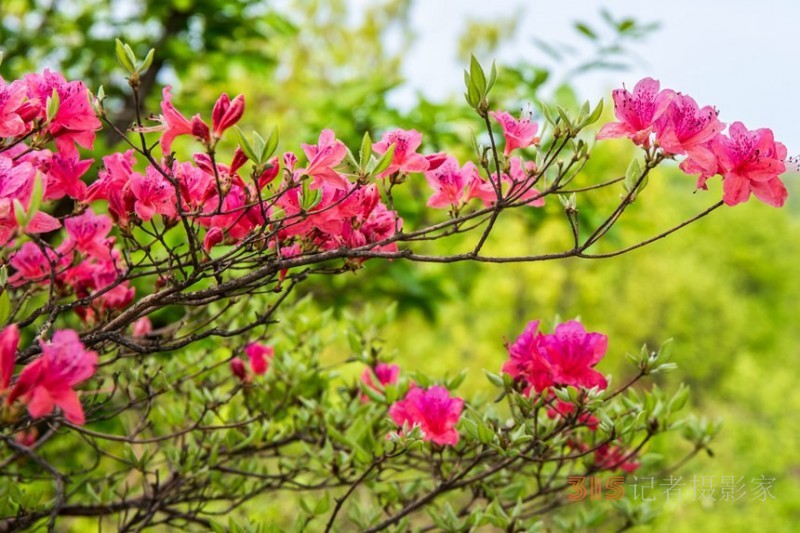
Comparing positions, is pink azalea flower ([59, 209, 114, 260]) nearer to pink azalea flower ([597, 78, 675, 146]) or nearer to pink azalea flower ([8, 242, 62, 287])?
pink azalea flower ([8, 242, 62, 287])

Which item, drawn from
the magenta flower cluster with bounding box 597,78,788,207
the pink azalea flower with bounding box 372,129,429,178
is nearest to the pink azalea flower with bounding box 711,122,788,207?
the magenta flower cluster with bounding box 597,78,788,207

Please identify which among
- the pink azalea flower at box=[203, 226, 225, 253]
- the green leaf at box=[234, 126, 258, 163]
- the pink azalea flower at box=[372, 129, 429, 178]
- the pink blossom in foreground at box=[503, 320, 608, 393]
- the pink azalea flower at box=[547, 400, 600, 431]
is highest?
the pink azalea flower at box=[372, 129, 429, 178]

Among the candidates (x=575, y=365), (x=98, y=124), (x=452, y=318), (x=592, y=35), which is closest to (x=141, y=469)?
(x=98, y=124)

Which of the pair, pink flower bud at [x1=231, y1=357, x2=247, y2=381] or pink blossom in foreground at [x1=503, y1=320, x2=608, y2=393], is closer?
pink blossom in foreground at [x1=503, y1=320, x2=608, y2=393]

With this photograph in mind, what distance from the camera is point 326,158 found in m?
0.90

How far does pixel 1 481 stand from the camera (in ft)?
5.31

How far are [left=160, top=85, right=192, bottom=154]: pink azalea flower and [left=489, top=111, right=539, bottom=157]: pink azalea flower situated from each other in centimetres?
41

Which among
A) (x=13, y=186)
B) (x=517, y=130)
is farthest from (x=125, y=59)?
(x=517, y=130)

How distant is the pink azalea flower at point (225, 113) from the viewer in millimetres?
834

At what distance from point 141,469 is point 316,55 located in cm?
896

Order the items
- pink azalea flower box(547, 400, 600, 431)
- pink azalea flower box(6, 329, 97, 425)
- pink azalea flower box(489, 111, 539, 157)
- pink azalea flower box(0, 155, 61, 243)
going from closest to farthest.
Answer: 1. pink azalea flower box(6, 329, 97, 425)
2. pink azalea flower box(0, 155, 61, 243)
3. pink azalea flower box(489, 111, 539, 157)
4. pink azalea flower box(547, 400, 600, 431)

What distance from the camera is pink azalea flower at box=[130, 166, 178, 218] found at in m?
0.94

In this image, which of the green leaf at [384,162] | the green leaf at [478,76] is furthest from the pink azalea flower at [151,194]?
the green leaf at [478,76]

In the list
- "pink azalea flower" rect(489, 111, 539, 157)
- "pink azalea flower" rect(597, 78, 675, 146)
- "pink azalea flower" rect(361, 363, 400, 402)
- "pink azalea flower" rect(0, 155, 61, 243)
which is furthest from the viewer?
"pink azalea flower" rect(361, 363, 400, 402)
